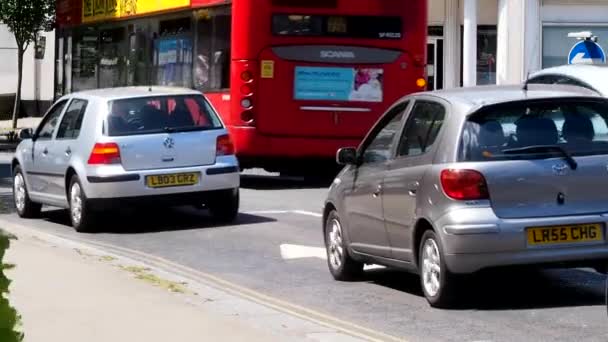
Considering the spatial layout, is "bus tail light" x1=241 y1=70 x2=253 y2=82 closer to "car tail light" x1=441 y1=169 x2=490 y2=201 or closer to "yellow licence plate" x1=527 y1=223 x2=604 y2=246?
"car tail light" x1=441 y1=169 x2=490 y2=201

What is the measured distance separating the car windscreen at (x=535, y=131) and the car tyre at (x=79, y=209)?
23.1 ft

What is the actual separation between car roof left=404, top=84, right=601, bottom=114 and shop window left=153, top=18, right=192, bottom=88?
41.8 feet

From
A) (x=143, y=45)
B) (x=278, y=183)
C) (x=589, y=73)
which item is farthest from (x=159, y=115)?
(x=143, y=45)

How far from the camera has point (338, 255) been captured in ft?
39.8

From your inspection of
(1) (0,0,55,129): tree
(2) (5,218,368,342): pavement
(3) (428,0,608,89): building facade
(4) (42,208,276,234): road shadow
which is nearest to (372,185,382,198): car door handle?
(2) (5,218,368,342): pavement

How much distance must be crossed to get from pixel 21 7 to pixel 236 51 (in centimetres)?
2141

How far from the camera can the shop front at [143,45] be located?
74.2 ft

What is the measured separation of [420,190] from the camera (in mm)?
10320

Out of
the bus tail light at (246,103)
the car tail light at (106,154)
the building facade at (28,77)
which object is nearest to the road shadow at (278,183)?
the bus tail light at (246,103)

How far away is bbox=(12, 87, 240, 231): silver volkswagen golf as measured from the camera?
16.0m

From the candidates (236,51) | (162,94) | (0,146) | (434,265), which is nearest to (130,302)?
(434,265)

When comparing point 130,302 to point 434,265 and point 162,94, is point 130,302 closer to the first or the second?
point 434,265

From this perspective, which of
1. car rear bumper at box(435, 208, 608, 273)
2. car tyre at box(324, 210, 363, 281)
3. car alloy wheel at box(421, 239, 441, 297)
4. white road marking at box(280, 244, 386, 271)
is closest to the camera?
car rear bumper at box(435, 208, 608, 273)

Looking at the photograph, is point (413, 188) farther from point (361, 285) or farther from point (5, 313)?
point (5, 313)
